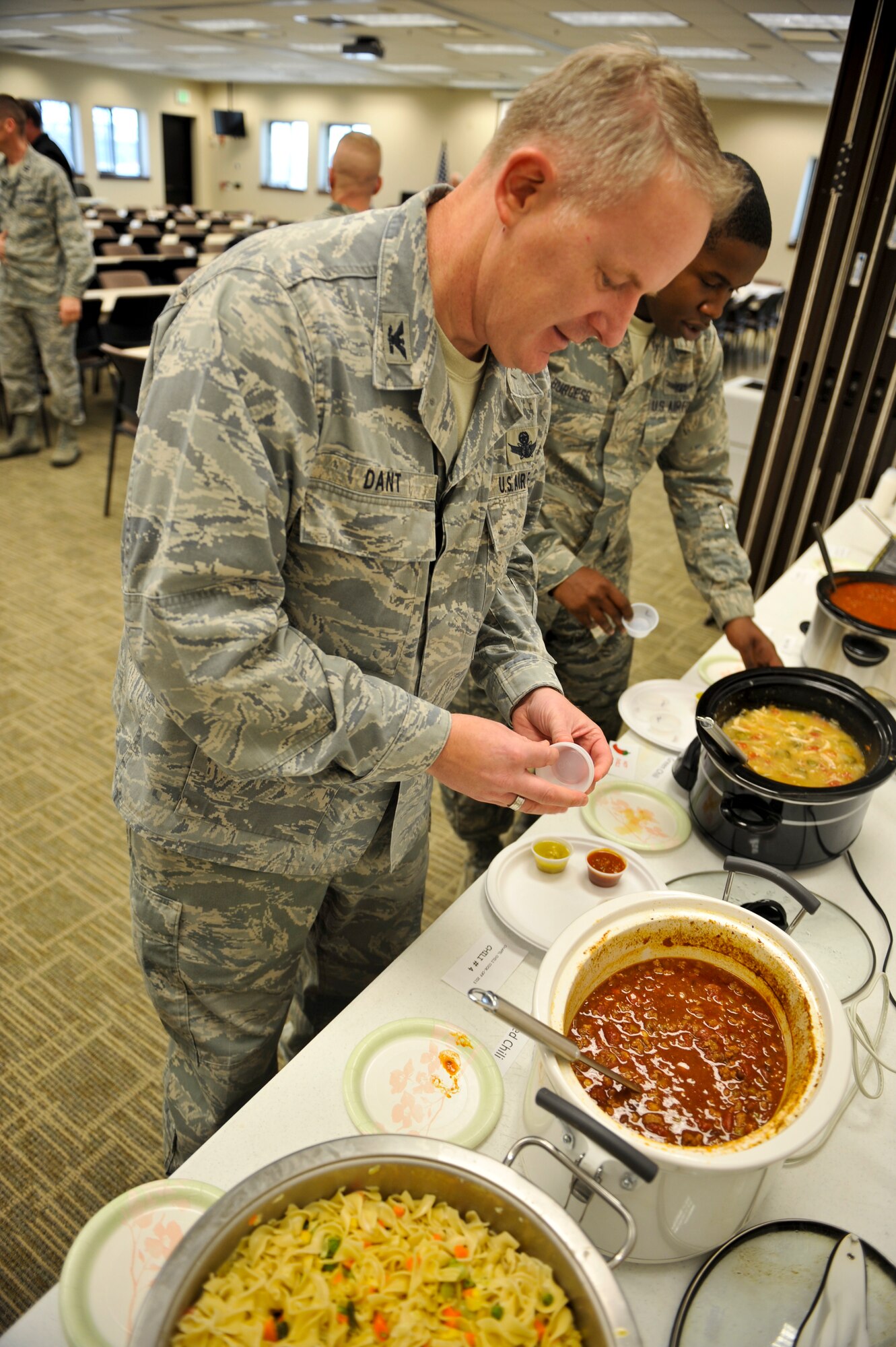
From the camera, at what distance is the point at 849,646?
165 cm

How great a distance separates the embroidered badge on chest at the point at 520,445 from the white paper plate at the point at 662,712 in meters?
0.68

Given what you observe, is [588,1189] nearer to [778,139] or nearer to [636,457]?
[636,457]

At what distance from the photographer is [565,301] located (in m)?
0.83

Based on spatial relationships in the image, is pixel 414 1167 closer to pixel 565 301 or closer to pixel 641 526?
pixel 565 301

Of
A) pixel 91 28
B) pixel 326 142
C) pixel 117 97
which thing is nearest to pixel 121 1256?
pixel 91 28

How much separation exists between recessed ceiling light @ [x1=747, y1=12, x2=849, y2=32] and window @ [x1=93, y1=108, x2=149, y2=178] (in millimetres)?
13198

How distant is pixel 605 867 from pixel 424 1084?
43 centimetres

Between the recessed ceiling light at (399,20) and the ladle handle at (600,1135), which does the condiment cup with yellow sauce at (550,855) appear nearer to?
the ladle handle at (600,1135)

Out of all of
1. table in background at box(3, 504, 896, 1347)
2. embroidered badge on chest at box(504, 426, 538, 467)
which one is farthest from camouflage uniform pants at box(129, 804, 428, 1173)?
embroidered badge on chest at box(504, 426, 538, 467)

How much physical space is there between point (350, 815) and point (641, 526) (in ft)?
14.4

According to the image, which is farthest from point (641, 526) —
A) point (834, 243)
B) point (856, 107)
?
point (856, 107)

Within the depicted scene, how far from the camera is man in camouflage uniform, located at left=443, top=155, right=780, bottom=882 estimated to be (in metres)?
1.74

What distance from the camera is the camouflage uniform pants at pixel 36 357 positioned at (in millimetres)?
4730

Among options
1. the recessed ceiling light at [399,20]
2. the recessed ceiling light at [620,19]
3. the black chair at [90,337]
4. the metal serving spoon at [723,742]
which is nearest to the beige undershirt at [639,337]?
the metal serving spoon at [723,742]
